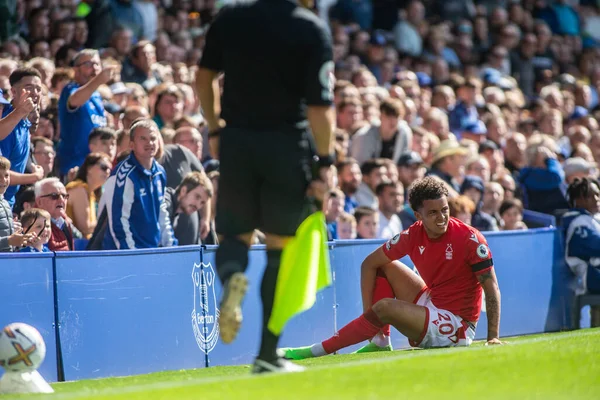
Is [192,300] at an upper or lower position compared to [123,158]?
lower

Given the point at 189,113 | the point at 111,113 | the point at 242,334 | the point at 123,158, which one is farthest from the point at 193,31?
the point at 242,334

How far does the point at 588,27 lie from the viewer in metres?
25.7

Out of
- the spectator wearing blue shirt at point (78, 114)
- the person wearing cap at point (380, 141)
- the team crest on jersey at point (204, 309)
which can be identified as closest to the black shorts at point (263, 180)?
the team crest on jersey at point (204, 309)

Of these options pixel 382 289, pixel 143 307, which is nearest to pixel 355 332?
pixel 382 289

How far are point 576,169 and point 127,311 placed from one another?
7581mm

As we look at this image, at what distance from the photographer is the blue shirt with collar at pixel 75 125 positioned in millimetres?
11594

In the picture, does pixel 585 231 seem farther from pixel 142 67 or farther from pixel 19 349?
pixel 19 349

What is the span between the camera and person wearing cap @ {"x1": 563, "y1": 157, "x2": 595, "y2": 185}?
1496cm

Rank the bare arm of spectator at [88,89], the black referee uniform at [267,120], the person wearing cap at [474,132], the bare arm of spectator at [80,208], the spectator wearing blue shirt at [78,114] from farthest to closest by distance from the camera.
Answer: the person wearing cap at [474,132], the spectator wearing blue shirt at [78,114], the bare arm of spectator at [88,89], the bare arm of spectator at [80,208], the black referee uniform at [267,120]

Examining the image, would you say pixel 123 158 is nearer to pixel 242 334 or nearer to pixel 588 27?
pixel 242 334

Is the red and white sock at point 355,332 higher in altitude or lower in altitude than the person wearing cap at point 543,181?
lower

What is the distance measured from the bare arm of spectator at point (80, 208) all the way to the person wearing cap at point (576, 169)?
22.0 ft

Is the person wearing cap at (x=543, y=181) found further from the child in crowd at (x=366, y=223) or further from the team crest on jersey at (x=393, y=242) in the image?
the team crest on jersey at (x=393, y=242)

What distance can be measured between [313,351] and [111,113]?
5.06 meters
